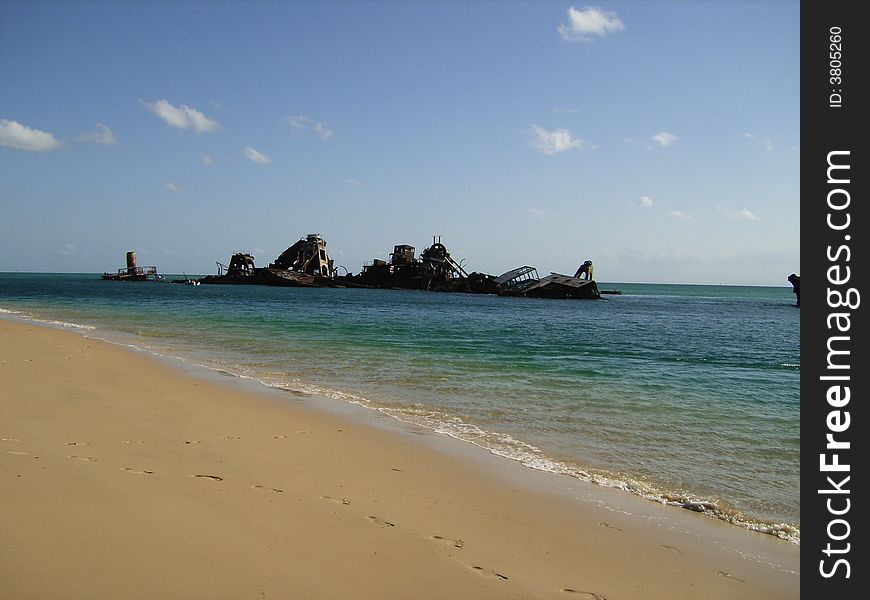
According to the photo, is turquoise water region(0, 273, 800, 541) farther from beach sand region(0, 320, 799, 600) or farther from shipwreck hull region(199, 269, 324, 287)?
shipwreck hull region(199, 269, 324, 287)

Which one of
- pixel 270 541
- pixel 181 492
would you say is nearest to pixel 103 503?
pixel 181 492

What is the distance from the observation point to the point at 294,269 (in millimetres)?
81625

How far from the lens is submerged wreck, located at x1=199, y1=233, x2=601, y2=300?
6131 cm

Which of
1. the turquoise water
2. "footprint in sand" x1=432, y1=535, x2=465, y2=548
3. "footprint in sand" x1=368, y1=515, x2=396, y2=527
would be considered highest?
"footprint in sand" x1=368, y1=515, x2=396, y2=527

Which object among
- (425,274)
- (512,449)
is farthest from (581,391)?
(425,274)

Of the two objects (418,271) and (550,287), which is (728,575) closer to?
(550,287)

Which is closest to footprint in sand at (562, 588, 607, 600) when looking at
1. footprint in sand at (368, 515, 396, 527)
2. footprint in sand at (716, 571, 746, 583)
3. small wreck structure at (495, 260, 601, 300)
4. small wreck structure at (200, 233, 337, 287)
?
footprint in sand at (716, 571, 746, 583)

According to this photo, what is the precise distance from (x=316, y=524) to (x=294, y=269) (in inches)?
3173

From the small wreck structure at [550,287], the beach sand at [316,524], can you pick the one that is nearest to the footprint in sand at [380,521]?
the beach sand at [316,524]

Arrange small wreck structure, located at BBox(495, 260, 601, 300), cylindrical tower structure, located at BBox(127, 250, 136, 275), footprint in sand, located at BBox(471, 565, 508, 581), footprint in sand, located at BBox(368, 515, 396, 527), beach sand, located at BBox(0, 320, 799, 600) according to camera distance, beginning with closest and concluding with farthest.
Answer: beach sand, located at BBox(0, 320, 799, 600) < footprint in sand, located at BBox(471, 565, 508, 581) < footprint in sand, located at BBox(368, 515, 396, 527) < small wreck structure, located at BBox(495, 260, 601, 300) < cylindrical tower structure, located at BBox(127, 250, 136, 275)

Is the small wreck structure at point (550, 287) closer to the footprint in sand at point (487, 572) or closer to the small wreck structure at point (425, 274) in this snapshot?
the small wreck structure at point (425, 274)

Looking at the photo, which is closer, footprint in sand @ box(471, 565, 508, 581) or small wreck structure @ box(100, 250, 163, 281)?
footprint in sand @ box(471, 565, 508, 581)
